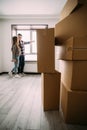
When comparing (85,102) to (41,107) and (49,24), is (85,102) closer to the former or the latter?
(41,107)

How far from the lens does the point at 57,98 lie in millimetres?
1954

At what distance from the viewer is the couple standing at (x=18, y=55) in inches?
173

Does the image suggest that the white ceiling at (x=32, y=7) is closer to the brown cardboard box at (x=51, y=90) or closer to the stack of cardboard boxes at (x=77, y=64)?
the stack of cardboard boxes at (x=77, y=64)

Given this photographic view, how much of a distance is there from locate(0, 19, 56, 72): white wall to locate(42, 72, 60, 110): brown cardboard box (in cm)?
334

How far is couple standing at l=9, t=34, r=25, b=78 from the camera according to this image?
439 cm

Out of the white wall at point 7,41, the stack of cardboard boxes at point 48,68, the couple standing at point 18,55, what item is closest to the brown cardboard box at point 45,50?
the stack of cardboard boxes at point 48,68

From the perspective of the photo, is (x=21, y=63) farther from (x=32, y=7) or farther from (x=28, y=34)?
(x=32, y=7)

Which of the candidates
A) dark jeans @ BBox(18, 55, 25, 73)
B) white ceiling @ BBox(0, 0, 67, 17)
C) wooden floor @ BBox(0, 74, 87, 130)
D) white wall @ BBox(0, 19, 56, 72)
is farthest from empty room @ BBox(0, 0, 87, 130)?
white wall @ BBox(0, 19, 56, 72)

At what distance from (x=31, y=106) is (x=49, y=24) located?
3.71 meters

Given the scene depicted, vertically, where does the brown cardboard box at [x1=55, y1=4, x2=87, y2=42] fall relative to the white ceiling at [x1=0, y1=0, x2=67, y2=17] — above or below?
below

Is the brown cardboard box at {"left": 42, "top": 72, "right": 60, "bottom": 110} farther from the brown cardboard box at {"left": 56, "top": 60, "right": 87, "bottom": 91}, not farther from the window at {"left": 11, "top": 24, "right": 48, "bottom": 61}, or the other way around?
the window at {"left": 11, "top": 24, "right": 48, "bottom": 61}

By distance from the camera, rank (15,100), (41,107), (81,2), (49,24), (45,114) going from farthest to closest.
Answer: (49,24) → (15,100) → (41,107) → (45,114) → (81,2)

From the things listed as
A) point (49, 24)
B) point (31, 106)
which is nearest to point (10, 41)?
point (49, 24)

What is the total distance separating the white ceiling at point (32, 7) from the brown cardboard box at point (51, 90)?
2.38m
